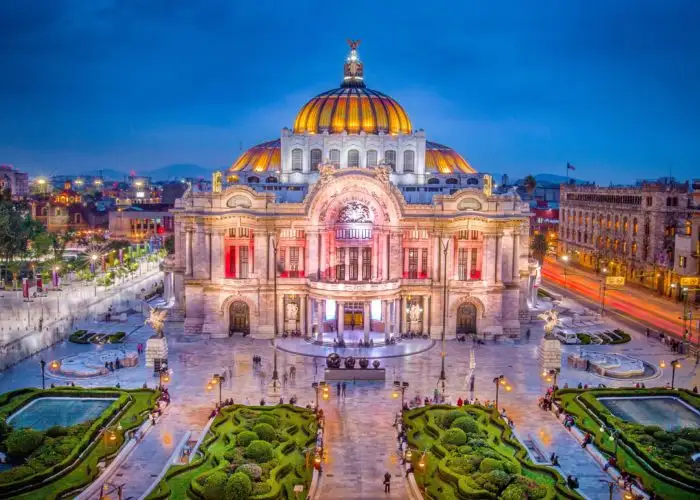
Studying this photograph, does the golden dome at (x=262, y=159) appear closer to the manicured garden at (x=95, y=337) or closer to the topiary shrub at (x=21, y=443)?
the manicured garden at (x=95, y=337)

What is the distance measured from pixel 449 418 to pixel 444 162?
1988 inches

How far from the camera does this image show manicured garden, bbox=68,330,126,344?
72.0 metres

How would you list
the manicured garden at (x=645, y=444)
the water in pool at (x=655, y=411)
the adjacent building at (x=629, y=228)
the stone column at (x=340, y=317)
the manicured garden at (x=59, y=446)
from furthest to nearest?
1. the adjacent building at (x=629, y=228)
2. the stone column at (x=340, y=317)
3. the water in pool at (x=655, y=411)
4. the manicured garden at (x=645, y=444)
5. the manicured garden at (x=59, y=446)

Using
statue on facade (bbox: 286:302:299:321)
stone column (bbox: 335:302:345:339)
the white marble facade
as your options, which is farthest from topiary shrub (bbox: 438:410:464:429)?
statue on facade (bbox: 286:302:299:321)

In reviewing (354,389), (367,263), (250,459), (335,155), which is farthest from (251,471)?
(335,155)

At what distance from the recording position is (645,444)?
144 ft

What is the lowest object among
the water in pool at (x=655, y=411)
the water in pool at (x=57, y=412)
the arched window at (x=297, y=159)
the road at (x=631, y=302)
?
the water in pool at (x=655, y=411)

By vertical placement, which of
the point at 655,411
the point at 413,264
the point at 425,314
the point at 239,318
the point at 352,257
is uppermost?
the point at 352,257

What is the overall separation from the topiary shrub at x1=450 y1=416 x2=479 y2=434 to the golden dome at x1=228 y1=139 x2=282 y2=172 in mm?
50539

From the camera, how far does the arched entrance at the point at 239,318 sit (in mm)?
76250

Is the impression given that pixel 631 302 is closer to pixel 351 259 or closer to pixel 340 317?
pixel 351 259

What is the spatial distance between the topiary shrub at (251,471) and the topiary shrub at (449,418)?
1376 cm

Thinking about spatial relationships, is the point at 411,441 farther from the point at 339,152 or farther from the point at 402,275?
the point at 339,152

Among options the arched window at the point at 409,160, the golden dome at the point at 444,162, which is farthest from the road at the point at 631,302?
the arched window at the point at 409,160
